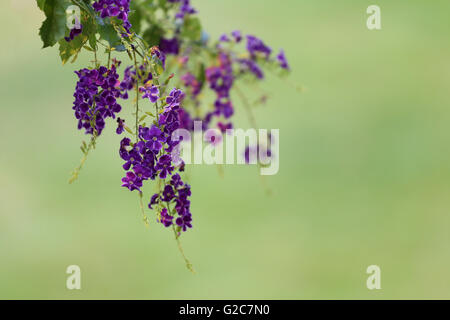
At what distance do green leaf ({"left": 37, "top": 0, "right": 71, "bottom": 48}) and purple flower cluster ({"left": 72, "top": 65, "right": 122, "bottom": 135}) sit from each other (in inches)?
2.7

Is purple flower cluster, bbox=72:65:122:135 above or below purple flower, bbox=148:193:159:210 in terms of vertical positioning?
above

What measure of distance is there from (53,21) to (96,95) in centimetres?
14

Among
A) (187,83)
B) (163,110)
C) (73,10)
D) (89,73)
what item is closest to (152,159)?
(163,110)

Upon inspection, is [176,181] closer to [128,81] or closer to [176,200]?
[176,200]

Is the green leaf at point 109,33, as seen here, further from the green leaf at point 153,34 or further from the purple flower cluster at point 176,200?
the green leaf at point 153,34

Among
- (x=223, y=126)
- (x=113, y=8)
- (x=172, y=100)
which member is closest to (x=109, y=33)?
(x=113, y=8)

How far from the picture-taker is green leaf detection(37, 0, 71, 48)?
0.95 m

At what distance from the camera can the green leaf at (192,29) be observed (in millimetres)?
1518

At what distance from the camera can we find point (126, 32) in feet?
3.08

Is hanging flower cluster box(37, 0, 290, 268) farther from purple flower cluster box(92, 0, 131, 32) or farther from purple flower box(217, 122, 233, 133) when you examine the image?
purple flower box(217, 122, 233, 133)

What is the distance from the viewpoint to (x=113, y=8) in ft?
3.02

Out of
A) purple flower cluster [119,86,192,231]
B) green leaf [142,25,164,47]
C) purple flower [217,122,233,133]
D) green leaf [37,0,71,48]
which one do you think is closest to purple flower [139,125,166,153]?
purple flower cluster [119,86,192,231]

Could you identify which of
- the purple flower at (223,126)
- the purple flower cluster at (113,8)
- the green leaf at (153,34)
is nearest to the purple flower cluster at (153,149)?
the purple flower cluster at (113,8)

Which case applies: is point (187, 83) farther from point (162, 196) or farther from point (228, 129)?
point (162, 196)
